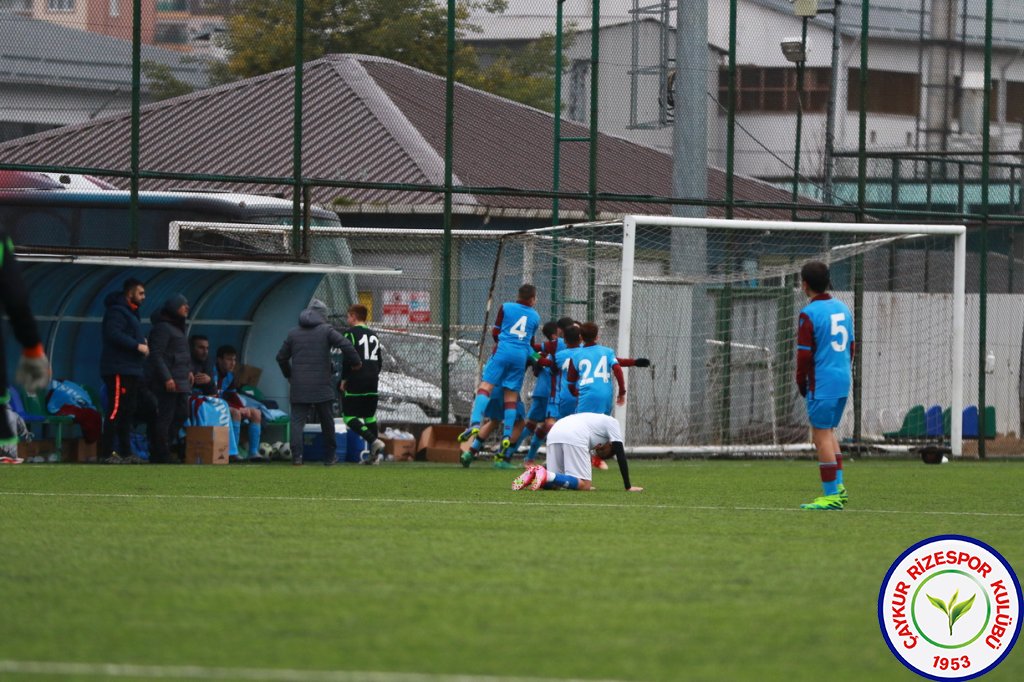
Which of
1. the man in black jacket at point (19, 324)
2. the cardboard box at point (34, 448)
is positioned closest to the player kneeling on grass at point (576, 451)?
the man in black jacket at point (19, 324)

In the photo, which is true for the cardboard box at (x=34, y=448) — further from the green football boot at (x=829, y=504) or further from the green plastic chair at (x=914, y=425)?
the green plastic chair at (x=914, y=425)

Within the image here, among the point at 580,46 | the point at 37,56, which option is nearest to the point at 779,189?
the point at 580,46

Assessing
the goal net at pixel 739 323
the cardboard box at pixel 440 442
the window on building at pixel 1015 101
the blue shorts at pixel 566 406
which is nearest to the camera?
the blue shorts at pixel 566 406

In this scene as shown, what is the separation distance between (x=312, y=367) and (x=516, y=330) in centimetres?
229

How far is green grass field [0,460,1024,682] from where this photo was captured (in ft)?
18.9

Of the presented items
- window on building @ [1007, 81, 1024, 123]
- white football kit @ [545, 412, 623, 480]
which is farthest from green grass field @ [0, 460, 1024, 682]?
window on building @ [1007, 81, 1024, 123]

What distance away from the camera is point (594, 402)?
48.4 feet

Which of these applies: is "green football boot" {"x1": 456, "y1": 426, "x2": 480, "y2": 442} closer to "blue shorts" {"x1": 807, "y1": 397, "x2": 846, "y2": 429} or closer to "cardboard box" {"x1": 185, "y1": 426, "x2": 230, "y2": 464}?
"cardboard box" {"x1": 185, "y1": 426, "x2": 230, "y2": 464}

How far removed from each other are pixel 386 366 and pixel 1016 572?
540 inches

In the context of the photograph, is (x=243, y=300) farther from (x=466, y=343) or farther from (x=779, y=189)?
(x=779, y=189)

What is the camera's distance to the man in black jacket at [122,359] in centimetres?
1756

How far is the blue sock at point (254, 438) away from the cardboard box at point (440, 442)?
6.31 ft

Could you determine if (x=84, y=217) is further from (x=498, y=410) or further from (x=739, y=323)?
(x=739, y=323)

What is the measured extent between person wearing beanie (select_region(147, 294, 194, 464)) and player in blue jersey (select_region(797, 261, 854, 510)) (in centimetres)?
789
